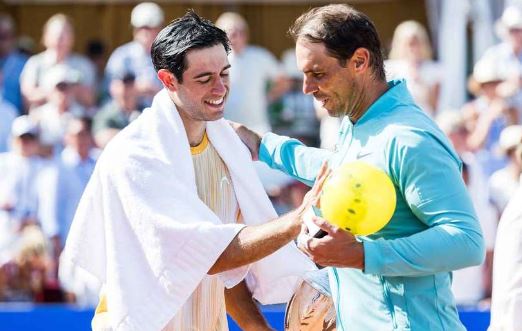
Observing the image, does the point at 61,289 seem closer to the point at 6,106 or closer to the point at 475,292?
the point at 6,106

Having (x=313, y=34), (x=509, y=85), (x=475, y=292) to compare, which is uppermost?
(x=313, y=34)

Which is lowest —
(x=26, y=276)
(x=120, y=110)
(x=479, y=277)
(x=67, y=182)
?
(x=479, y=277)

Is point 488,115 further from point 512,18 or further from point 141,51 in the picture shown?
point 141,51

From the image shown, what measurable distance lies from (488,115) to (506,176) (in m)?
0.89

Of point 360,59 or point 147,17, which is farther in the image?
point 147,17

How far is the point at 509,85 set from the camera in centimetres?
954

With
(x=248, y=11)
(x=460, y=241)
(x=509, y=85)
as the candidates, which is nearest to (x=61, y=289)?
(x=509, y=85)

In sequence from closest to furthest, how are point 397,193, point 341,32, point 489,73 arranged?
point 397,193, point 341,32, point 489,73

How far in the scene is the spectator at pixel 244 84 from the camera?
32.9ft

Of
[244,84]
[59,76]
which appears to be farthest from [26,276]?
[244,84]

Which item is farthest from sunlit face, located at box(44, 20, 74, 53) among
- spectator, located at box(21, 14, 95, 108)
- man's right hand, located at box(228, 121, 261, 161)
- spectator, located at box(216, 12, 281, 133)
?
man's right hand, located at box(228, 121, 261, 161)

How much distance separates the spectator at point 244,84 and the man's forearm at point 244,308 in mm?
4831

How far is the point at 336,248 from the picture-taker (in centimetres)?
375

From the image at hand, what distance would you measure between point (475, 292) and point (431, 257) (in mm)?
4900
